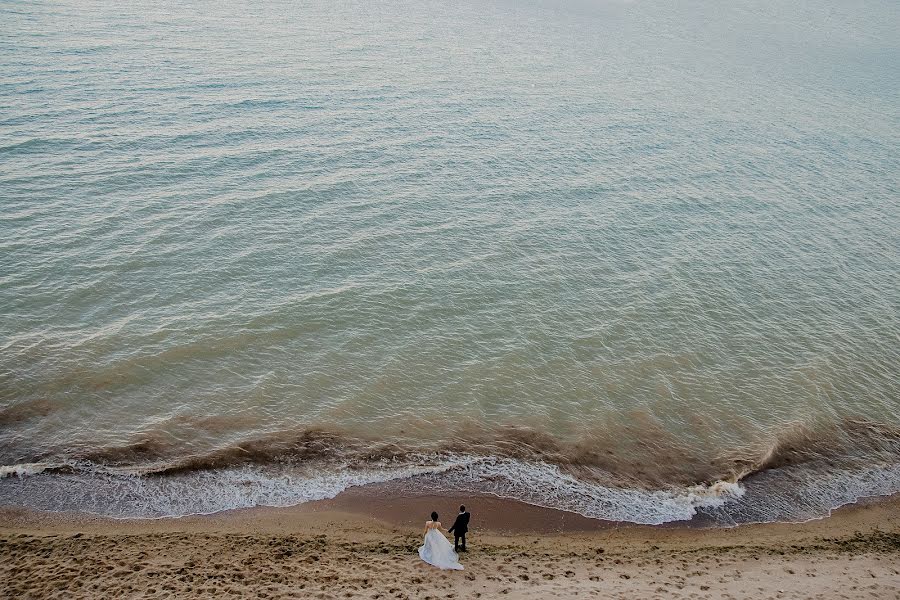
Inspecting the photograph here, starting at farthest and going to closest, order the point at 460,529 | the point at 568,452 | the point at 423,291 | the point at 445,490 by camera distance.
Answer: the point at 423,291 → the point at 568,452 → the point at 445,490 → the point at 460,529

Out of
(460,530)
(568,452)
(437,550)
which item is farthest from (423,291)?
(437,550)

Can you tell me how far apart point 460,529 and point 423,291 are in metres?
14.2

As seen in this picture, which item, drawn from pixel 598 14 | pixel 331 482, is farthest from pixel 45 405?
pixel 598 14

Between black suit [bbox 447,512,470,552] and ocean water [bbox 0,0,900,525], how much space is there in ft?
8.98

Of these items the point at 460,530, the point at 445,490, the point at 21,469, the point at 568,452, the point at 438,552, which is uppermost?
the point at 460,530

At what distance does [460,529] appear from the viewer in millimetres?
17156

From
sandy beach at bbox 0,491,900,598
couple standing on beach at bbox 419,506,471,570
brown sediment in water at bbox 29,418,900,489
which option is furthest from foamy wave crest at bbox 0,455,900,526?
couple standing on beach at bbox 419,506,471,570

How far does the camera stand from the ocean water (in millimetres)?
21266

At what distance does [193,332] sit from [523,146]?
93.7ft

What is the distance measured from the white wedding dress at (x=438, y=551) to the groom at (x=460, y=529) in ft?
1.50

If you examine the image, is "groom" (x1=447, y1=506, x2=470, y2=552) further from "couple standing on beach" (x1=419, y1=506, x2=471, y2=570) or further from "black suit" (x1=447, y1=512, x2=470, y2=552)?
"couple standing on beach" (x1=419, y1=506, x2=471, y2=570)

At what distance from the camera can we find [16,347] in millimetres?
24016

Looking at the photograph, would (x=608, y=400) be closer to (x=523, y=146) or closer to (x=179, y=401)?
(x=179, y=401)

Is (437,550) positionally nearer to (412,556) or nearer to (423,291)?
(412,556)
